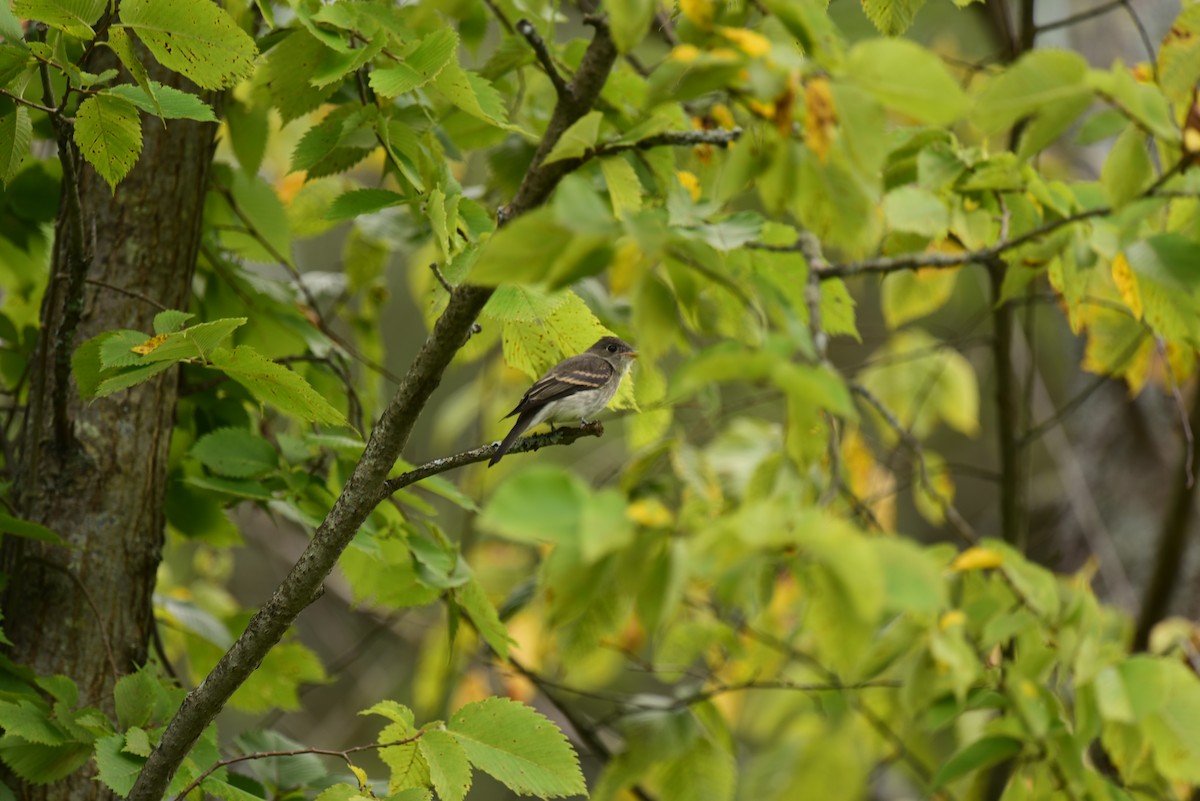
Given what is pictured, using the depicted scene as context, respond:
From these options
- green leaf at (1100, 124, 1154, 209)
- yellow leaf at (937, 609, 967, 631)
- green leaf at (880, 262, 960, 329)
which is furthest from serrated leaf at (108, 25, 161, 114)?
green leaf at (880, 262, 960, 329)

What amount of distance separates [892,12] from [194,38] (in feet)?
3.94

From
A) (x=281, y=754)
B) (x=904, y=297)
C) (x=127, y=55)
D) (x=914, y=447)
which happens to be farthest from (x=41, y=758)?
(x=904, y=297)

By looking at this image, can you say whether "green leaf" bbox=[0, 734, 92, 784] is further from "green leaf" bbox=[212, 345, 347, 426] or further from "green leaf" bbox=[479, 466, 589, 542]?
"green leaf" bbox=[479, 466, 589, 542]

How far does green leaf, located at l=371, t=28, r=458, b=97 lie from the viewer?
1.95 metres

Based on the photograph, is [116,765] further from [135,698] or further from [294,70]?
[294,70]

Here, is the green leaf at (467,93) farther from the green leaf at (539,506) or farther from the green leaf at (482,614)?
the green leaf at (539,506)

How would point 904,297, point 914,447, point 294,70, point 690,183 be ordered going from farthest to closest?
point 904,297 → point 914,447 → point 690,183 → point 294,70

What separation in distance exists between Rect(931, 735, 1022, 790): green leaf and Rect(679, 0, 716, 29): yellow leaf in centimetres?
177

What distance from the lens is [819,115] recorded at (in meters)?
1.28

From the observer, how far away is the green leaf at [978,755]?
244 centimetres

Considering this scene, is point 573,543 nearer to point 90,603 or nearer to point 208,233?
point 90,603

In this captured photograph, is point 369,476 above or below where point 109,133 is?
below

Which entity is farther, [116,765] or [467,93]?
[467,93]

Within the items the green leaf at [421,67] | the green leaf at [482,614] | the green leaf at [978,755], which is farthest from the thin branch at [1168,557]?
the green leaf at [421,67]
